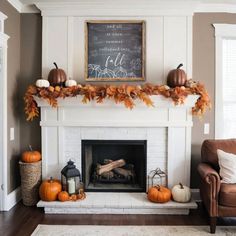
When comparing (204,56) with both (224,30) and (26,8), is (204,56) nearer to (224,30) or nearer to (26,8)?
(224,30)

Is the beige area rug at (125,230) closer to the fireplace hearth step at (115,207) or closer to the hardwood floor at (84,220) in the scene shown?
the hardwood floor at (84,220)

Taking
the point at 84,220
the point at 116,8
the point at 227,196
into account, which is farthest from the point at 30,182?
the point at 116,8

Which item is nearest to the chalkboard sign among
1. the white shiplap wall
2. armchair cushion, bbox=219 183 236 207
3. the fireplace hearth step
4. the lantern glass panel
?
the white shiplap wall

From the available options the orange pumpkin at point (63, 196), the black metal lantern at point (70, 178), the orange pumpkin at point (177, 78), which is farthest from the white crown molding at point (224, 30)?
the orange pumpkin at point (63, 196)

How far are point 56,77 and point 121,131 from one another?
1.15 m

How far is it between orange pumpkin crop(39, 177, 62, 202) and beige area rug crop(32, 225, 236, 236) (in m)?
0.45

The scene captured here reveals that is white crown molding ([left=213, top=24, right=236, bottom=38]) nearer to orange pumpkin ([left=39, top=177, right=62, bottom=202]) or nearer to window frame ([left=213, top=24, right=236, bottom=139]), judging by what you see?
window frame ([left=213, top=24, right=236, bottom=139])

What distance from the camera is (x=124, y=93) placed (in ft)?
11.0

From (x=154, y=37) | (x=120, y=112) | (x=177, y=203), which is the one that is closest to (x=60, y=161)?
(x=120, y=112)

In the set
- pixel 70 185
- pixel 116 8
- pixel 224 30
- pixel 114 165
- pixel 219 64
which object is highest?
pixel 116 8

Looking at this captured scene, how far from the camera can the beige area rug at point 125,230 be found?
279cm

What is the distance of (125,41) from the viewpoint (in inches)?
147

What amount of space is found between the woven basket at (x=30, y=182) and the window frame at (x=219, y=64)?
260cm

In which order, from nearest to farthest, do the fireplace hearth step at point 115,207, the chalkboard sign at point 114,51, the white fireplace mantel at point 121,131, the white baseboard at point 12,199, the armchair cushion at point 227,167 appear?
the armchair cushion at point 227,167 → the fireplace hearth step at point 115,207 → the white baseboard at point 12,199 → the white fireplace mantel at point 121,131 → the chalkboard sign at point 114,51
